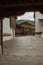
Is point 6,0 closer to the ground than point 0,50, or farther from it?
farther from it

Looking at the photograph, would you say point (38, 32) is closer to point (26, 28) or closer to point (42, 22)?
point (42, 22)

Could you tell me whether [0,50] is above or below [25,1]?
below

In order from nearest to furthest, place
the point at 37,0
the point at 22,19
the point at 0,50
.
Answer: the point at 37,0, the point at 0,50, the point at 22,19

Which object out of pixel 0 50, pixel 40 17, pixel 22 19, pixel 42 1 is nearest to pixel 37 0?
pixel 42 1

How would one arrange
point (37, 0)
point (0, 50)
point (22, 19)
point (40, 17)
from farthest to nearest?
point (22, 19)
point (40, 17)
point (0, 50)
point (37, 0)

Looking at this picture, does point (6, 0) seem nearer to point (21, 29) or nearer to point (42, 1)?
point (42, 1)

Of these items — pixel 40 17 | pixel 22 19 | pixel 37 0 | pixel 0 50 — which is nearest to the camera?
pixel 37 0

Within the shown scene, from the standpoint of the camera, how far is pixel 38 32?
96.2 ft

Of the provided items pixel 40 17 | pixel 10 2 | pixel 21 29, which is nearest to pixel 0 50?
pixel 10 2

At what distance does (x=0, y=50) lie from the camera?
982cm

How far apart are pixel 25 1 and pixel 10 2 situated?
0.20m

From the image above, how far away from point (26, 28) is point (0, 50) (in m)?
28.9

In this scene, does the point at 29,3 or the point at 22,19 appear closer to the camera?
the point at 29,3

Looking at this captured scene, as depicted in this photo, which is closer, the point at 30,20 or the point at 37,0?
the point at 37,0
